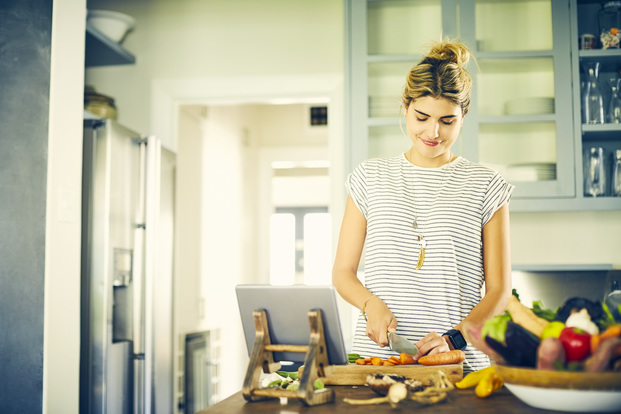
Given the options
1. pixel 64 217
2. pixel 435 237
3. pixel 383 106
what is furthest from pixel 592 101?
pixel 64 217

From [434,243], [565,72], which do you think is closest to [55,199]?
[434,243]

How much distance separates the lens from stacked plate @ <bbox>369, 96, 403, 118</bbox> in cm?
311

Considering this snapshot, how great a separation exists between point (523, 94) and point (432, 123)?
1.47 m

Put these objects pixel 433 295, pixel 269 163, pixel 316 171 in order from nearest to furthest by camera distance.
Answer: pixel 433 295 → pixel 269 163 → pixel 316 171

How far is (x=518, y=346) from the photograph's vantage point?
3.82 ft

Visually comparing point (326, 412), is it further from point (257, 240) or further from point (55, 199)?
point (257, 240)

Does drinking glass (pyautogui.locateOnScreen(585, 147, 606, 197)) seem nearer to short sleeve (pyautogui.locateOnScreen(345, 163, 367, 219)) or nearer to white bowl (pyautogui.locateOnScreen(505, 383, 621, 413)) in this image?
short sleeve (pyautogui.locateOnScreen(345, 163, 367, 219))

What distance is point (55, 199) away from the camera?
232 cm

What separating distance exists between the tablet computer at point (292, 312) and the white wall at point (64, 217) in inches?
44.7

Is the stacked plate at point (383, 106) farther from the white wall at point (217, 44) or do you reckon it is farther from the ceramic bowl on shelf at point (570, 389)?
the ceramic bowl on shelf at point (570, 389)

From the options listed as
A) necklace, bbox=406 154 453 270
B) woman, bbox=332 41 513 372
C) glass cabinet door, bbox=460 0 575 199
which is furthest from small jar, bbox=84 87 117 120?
necklace, bbox=406 154 453 270

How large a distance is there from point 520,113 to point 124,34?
2.09 metres

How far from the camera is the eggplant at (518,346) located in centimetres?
116

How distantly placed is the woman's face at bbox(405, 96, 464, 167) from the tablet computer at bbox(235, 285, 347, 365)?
2.28 feet
